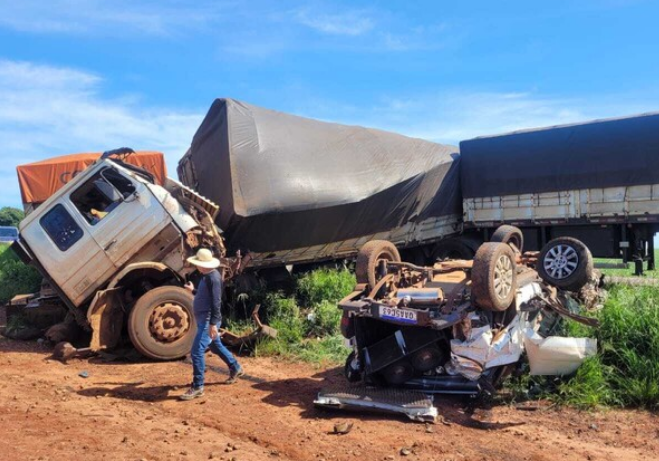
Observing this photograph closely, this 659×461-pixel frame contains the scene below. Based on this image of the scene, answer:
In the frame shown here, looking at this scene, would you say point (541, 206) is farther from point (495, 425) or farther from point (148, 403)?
point (148, 403)

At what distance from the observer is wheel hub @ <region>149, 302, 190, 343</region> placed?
6.84m

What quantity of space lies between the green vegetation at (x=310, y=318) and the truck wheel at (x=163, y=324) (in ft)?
3.25

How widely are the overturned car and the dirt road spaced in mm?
407

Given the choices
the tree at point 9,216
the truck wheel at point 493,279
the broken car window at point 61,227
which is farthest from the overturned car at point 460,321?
the tree at point 9,216

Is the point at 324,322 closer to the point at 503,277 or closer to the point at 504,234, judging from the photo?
the point at 504,234

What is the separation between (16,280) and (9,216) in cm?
2663

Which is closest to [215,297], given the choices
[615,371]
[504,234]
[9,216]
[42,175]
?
[504,234]

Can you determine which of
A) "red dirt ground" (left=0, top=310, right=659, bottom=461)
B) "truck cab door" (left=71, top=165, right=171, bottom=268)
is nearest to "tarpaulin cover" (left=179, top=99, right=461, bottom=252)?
"truck cab door" (left=71, top=165, right=171, bottom=268)

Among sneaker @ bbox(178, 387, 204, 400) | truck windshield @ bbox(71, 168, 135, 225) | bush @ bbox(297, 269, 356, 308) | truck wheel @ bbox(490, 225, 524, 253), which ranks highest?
truck windshield @ bbox(71, 168, 135, 225)

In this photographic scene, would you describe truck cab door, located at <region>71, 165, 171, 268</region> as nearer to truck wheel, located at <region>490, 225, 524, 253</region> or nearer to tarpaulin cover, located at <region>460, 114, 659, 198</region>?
truck wheel, located at <region>490, 225, 524, 253</region>

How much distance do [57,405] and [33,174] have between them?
1056 centimetres

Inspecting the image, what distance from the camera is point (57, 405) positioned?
5.05 meters

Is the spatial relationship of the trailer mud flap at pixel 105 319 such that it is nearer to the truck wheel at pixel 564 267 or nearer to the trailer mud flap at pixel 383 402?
the trailer mud flap at pixel 383 402

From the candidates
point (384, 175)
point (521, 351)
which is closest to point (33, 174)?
point (384, 175)
